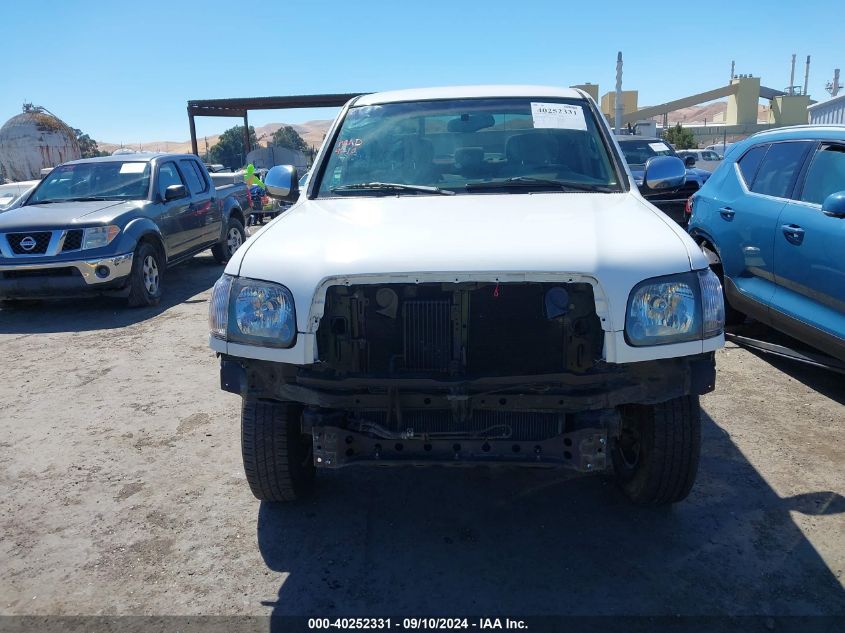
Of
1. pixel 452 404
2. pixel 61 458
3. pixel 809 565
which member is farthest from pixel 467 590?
pixel 61 458

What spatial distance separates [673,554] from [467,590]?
92 cm

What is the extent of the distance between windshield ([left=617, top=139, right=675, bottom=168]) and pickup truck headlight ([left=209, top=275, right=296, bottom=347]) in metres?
11.3

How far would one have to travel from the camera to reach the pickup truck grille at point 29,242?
7.41 meters

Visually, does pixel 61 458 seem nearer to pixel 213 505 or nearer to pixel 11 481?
pixel 11 481

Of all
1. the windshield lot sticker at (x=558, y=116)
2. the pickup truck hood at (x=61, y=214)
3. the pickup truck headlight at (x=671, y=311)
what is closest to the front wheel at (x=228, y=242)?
the pickup truck hood at (x=61, y=214)

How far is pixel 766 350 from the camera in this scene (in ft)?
17.4

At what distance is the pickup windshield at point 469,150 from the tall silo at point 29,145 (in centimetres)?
3558

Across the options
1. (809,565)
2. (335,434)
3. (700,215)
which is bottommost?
(809,565)

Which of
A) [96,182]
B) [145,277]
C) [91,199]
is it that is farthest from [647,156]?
[91,199]

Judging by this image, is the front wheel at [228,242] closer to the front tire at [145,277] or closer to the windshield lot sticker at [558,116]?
the front tire at [145,277]

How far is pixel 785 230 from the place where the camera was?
4727 mm

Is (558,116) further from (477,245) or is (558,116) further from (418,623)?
(418,623)

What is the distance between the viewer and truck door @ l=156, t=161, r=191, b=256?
28.3 ft

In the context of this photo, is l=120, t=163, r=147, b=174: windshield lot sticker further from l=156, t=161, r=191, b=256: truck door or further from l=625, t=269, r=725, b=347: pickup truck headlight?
l=625, t=269, r=725, b=347: pickup truck headlight
